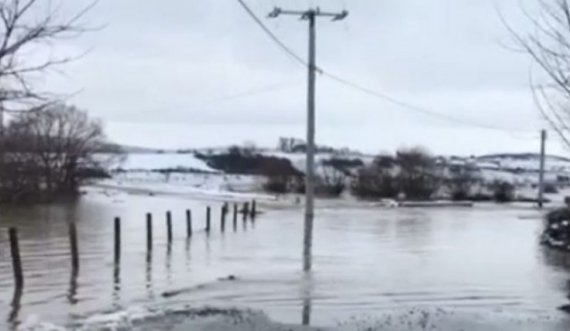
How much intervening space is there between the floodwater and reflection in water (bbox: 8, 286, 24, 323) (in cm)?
3

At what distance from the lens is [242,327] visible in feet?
45.7

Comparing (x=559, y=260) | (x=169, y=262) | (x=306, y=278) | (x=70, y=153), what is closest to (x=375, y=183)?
(x=70, y=153)

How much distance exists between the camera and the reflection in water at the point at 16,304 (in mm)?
16641

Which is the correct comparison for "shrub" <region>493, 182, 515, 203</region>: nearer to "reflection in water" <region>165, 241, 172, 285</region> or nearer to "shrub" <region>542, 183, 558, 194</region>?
"shrub" <region>542, 183, 558, 194</region>

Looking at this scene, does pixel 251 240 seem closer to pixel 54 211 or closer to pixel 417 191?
pixel 54 211

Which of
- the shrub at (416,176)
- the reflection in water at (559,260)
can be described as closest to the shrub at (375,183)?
the shrub at (416,176)

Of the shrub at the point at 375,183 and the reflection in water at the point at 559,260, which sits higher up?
the shrub at the point at 375,183

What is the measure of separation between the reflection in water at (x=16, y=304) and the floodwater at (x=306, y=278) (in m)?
0.03

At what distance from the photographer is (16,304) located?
1866cm

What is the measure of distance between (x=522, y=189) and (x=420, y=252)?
8634cm

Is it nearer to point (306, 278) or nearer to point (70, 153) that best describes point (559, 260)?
point (306, 278)

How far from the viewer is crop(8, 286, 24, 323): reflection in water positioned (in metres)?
16.6

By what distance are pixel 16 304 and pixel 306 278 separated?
681 centimetres

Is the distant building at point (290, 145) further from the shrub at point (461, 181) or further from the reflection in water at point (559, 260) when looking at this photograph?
the reflection in water at point (559, 260)
